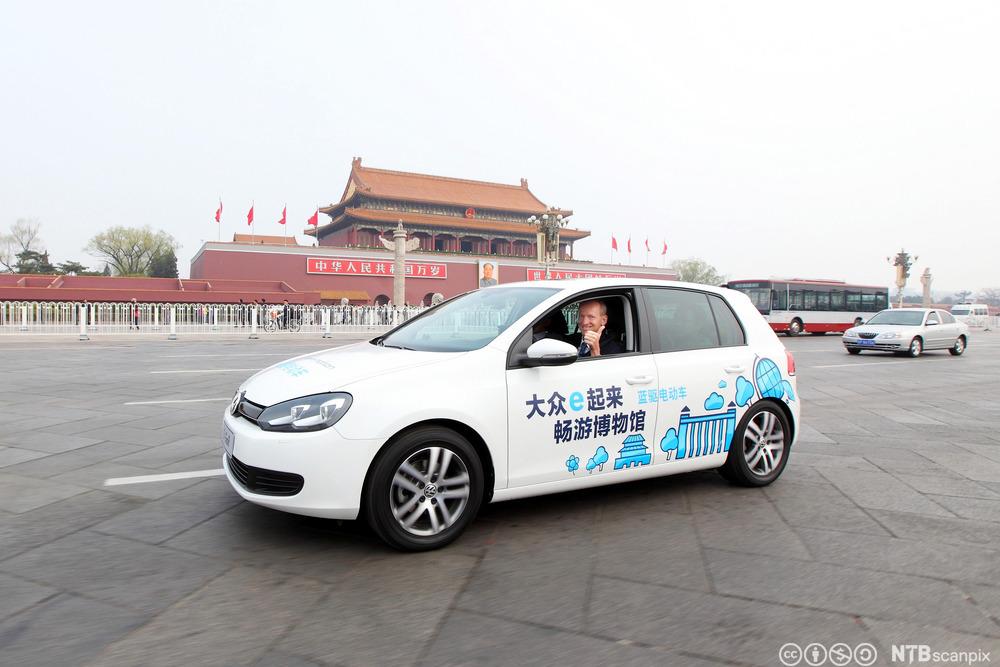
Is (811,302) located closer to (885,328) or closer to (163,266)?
(885,328)

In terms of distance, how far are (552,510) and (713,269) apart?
8096 centimetres

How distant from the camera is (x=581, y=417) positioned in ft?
11.3

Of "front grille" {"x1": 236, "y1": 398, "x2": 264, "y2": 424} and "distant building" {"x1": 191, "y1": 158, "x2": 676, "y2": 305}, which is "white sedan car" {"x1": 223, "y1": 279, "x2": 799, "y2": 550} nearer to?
"front grille" {"x1": 236, "y1": 398, "x2": 264, "y2": 424}

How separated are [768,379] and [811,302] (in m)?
27.4

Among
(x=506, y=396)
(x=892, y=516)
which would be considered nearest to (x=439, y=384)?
(x=506, y=396)

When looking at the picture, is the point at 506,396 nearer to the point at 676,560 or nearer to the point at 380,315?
the point at 676,560

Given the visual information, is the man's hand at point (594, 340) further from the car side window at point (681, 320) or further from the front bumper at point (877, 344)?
the front bumper at point (877, 344)

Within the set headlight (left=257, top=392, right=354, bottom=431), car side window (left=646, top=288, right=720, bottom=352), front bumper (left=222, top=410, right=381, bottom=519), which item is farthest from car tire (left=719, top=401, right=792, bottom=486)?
headlight (left=257, top=392, right=354, bottom=431)

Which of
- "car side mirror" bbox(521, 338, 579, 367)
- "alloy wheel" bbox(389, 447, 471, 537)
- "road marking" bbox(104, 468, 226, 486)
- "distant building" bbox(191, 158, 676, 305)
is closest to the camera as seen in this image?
"alloy wheel" bbox(389, 447, 471, 537)

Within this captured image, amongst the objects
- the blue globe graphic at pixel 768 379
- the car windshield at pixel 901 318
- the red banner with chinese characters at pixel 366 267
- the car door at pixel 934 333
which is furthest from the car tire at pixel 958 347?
the red banner with chinese characters at pixel 366 267

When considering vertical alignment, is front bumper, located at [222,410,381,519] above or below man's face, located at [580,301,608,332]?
below

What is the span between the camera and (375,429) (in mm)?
2883

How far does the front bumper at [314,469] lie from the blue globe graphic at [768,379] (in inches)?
103

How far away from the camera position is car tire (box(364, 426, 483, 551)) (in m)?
2.92
